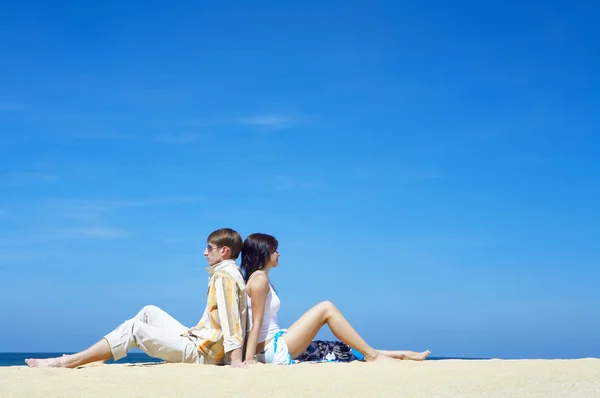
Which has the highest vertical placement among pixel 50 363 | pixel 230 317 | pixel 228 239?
pixel 228 239

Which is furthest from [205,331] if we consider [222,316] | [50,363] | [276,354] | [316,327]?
[50,363]

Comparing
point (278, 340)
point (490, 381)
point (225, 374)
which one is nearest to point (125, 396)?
point (225, 374)

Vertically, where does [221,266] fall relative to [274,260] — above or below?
below

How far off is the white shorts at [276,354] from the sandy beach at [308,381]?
1.58 ft

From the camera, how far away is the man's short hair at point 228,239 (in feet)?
27.8

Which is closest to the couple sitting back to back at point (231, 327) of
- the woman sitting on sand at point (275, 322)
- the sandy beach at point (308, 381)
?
the woman sitting on sand at point (275, 322)

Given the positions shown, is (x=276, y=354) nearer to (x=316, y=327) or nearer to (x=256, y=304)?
(x=316, y=327)

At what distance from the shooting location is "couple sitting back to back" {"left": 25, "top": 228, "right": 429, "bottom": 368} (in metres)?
7.84

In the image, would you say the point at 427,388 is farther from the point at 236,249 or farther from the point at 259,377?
the point at 236,249

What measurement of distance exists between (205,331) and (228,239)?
3.78 ft

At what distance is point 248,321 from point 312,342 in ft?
4.22

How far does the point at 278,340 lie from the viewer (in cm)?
850

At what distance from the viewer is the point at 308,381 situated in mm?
6902

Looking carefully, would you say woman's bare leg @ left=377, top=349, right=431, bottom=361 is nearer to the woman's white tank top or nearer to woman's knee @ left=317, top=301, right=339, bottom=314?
woman's knee @ left=317, top=301, right=339, bottom=314
